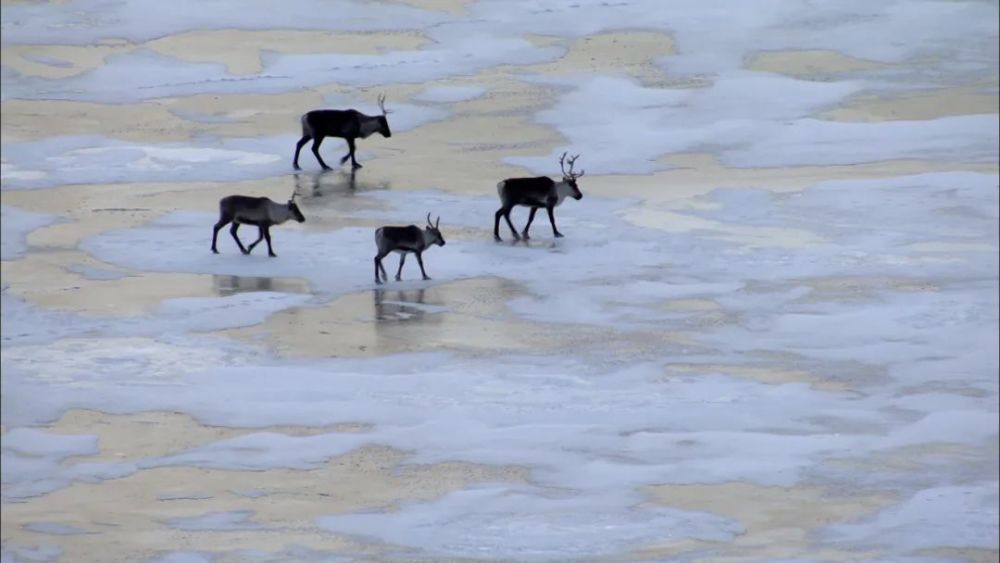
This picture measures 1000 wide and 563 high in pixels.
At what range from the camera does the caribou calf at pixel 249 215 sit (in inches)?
406

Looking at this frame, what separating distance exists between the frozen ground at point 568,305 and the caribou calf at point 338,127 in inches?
8.1

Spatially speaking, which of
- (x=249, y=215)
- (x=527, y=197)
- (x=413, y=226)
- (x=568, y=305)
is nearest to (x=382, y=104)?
(x=527, y=197)

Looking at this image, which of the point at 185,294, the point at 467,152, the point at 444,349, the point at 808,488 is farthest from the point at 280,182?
the point at 808,488

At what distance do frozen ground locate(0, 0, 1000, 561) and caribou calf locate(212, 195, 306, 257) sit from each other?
0.44 ft

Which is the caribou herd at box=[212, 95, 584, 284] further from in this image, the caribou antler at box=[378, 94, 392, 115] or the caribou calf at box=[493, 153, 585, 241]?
the caribou antler at box=[378, 94, 392, 115]

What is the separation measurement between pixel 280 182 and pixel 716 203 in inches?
97.7

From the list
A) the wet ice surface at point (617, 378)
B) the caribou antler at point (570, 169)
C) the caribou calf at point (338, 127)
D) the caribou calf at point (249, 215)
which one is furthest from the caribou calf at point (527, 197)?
the caribou calf at point (338, 127)

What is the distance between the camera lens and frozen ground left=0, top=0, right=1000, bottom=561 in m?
7.12

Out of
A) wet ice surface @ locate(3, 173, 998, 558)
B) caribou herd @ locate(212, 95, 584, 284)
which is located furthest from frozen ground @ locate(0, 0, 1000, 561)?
caribou herd @ locate(212, 95, 584, 284)

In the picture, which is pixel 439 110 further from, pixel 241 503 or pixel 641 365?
pixel 241 503

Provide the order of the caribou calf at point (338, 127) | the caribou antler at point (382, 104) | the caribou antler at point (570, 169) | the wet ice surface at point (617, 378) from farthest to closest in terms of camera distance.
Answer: the caribou antler at point (382, 104) < the caribou calf at point (338, 127) < the caribou antler at point (570, 169) < the wet ice surface at point (617, 378)

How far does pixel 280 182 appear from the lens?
38.2 feet

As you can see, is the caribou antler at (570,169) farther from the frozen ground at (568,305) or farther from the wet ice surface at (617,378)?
the wet ice surface at (617,378)

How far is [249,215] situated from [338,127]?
186 centimetres
